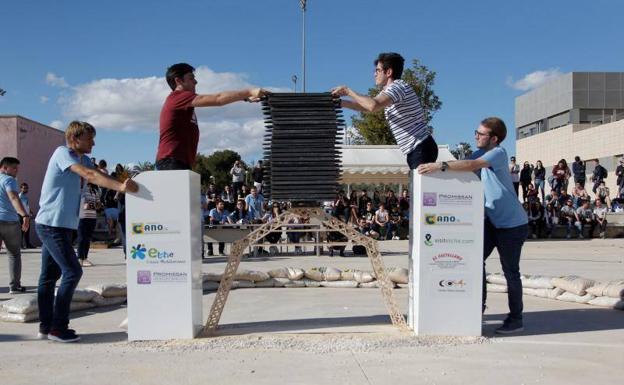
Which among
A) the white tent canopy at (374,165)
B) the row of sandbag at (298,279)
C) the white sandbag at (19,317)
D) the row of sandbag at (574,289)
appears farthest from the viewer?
the white tent canopy at (374,165)

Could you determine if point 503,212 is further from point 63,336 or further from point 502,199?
point 63,336

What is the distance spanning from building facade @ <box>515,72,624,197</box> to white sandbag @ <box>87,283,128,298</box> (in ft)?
101

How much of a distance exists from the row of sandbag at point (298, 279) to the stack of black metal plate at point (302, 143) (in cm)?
319

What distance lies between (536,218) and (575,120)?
84.1 feet

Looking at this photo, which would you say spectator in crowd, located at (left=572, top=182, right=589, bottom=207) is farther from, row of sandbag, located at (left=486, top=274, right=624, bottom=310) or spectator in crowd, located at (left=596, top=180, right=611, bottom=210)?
row of sandbag, located at (left=486, top=274, right=624, bottom=310)

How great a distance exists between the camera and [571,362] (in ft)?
15.6

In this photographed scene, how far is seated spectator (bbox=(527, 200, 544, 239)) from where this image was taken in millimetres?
20375

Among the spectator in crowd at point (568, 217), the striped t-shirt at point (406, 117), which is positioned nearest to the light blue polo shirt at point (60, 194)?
the striped t-shirt at point (406, 117)

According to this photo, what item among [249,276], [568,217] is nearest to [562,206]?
[568,217]

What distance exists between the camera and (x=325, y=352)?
5094 millimetres

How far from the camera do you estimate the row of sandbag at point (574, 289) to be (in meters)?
7.22

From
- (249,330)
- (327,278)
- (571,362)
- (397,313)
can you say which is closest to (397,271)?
(327,278)

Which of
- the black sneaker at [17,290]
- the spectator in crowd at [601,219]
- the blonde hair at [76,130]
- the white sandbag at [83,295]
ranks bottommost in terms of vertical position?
the black sneaker at [17,290]

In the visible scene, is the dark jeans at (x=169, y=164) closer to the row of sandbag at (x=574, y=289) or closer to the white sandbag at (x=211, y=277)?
the white sandbag at (x=211, y=277)
